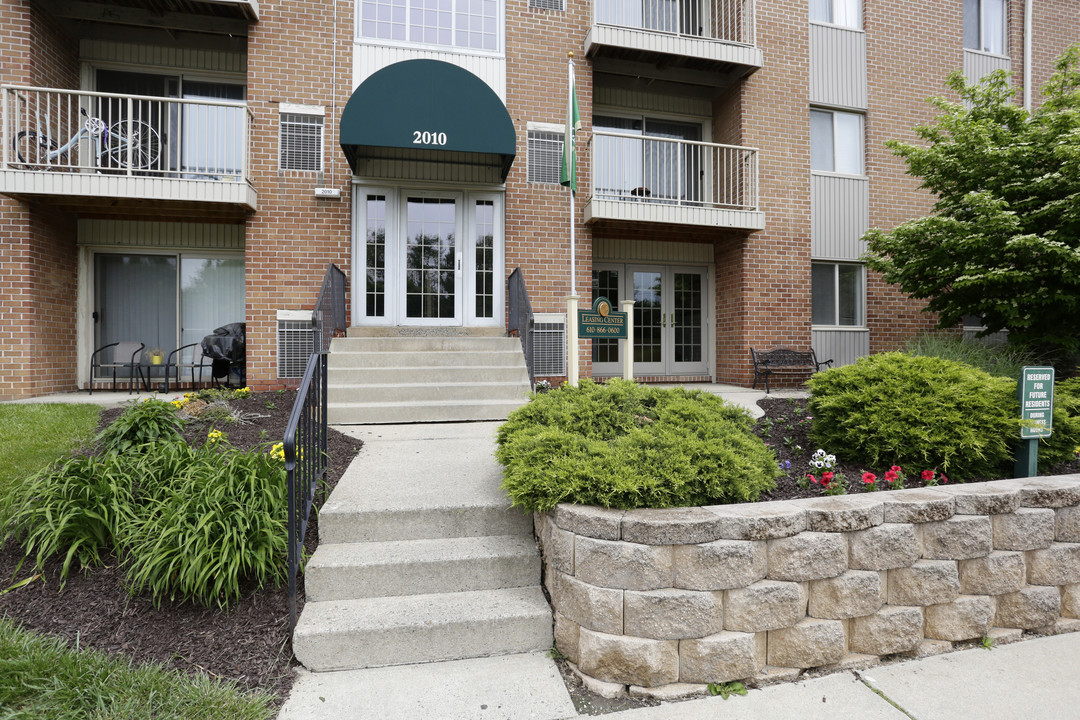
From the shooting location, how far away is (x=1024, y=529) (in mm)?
2883

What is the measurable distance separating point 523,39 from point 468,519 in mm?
8134

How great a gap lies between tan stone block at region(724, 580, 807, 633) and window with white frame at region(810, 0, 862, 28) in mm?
11177

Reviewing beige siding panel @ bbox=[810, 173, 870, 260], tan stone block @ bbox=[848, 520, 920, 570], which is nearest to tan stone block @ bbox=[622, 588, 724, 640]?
tan stone block @ bbox=[848, 520, 920, 570]

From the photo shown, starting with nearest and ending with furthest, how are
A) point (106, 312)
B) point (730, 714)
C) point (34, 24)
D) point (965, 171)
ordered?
point (730, 714)
point (34, 24)
point (965, 171)
point (106, 312)

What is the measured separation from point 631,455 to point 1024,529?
222 cm

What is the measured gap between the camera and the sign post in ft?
10.9

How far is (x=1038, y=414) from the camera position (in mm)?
3396

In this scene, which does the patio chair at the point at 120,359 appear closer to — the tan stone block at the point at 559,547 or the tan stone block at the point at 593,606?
the tan stone block at the point at 559,547

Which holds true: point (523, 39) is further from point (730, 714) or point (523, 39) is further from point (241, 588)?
point (730, 714)

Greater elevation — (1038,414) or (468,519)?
(1038,414)

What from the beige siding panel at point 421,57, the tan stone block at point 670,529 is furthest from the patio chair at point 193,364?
the tan stone block at point 670,529

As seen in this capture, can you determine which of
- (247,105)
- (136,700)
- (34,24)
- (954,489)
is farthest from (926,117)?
(34,24)

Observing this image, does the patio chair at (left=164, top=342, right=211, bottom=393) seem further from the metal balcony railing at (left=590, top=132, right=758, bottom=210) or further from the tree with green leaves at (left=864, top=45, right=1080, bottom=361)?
the tree with green leaves at (left=864, top=45, right=1080, bottom=361)

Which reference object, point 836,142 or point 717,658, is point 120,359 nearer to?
point 717,658
